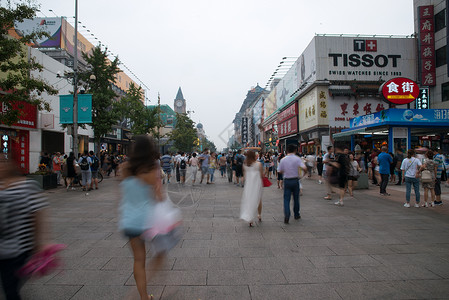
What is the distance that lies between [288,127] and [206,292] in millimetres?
37082

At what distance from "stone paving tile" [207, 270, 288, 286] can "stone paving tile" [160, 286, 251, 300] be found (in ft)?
0.44

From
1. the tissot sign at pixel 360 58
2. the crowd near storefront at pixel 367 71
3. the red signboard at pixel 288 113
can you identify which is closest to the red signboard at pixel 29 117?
the crowd near storefront at pixel 367 71

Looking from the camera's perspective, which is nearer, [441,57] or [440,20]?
[440,20]

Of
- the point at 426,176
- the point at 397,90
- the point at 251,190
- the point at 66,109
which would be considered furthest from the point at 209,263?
the point at 397,90

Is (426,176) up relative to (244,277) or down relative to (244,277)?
up

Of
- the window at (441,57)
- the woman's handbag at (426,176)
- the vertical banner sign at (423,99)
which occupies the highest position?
the window at (441,57)

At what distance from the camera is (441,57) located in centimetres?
2745

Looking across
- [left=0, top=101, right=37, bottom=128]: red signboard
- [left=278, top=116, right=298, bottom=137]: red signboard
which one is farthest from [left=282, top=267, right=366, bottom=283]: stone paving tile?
[left=278, top=116, right=298, bottom=137]: red signboard

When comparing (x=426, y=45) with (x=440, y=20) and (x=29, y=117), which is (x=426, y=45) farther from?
A: (x=29, y=117)

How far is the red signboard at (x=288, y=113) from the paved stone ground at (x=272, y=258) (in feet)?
94.3

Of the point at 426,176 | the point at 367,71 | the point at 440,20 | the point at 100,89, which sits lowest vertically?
the point at 426,176

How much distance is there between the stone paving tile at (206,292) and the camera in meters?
3.13

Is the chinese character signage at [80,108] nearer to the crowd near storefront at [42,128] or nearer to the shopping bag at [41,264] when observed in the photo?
the crowd near storefront at [42,128]

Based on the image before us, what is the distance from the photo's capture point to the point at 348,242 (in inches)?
200
